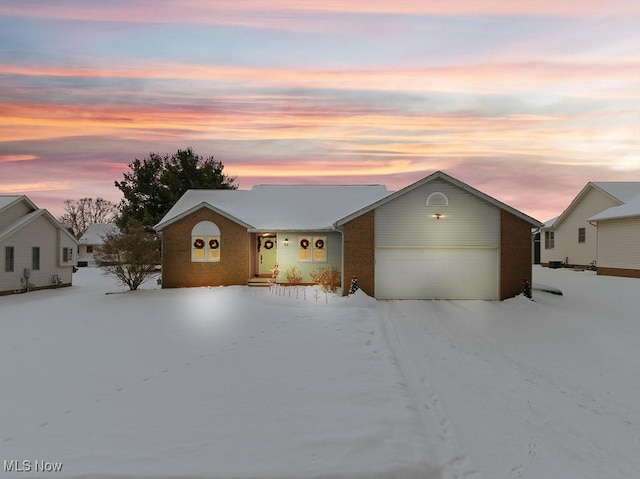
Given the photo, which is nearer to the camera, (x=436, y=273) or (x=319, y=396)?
(x=319, y=396)

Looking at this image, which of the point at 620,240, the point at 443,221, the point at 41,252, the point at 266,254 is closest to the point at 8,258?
the point at 41,252

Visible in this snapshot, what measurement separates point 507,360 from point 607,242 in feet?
80.9

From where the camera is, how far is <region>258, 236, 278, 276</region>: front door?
2420cm

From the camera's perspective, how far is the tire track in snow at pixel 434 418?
5.19m

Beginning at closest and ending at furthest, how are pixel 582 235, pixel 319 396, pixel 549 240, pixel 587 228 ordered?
pixel 319 396, pixel 587 228, pixel 582 235, pixel 549 240

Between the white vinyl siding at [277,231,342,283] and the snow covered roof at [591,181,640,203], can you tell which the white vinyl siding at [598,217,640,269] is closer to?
the snow covered roof at [591,181,640,203]

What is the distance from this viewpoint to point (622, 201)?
3017cm

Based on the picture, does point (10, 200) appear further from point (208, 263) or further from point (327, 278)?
point (327, 278)

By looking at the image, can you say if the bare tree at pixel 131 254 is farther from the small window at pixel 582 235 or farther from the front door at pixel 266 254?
the small window at pixel 582 235

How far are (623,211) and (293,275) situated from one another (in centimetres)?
2340

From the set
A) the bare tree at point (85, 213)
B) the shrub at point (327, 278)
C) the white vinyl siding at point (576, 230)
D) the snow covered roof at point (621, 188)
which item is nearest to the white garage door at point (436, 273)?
the shrub at point (327, 278)

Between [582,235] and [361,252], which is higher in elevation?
[582,235]

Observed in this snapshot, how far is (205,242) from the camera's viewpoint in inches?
856

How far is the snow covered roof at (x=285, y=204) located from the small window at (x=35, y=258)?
815cm
